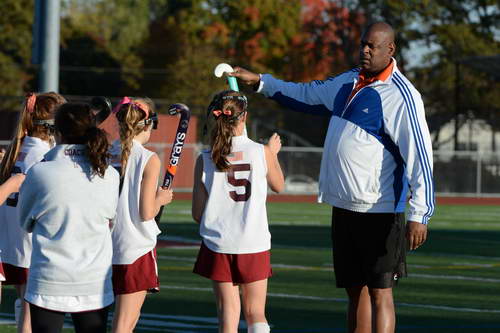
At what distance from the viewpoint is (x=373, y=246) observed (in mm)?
7332

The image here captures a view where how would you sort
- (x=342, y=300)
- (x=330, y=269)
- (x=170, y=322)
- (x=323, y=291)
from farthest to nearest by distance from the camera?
1. (x=330, y=269)
2. (x=323, y=291)
3. (x=342, y=300)
4. (x=170, y=322)

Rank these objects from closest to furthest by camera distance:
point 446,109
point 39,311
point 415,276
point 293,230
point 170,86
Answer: point 39,311 → point 415,276 → point 293,230 → point 446,109 → point 170,86

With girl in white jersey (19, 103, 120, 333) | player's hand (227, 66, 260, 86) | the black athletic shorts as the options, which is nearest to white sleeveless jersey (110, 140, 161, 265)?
girl in white jersey (19, 103, 120, 333)

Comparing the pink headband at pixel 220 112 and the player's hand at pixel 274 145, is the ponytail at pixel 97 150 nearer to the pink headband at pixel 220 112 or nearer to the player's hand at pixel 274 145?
the pink headband at pixel 220 112

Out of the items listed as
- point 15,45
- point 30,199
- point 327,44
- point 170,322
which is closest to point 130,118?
point 30,199

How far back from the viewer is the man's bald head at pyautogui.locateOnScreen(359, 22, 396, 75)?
7.34m

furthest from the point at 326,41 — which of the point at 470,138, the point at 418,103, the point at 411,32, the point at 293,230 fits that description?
the point at 418,103

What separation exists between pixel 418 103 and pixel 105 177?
7.39 feet

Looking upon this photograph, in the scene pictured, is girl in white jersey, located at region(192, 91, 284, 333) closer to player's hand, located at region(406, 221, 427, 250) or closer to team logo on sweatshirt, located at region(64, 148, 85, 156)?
player's hand, located at region(406, 221, 427, 250)

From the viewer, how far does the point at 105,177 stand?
5844 millimetres

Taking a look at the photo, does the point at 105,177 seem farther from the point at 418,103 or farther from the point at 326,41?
the point at 326,41

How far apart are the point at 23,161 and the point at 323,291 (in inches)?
204

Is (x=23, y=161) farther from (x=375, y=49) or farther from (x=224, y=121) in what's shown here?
(x=375, y=49)

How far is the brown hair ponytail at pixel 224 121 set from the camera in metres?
7.24
